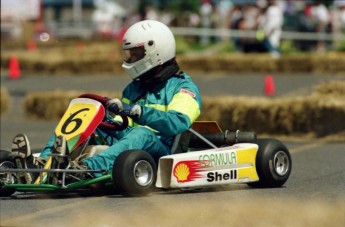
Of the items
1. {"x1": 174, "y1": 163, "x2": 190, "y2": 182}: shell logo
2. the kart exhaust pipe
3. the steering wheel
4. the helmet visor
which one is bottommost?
{"x1": 174, "y1": 163, "x2": 190, "y2": 182}: shell logo

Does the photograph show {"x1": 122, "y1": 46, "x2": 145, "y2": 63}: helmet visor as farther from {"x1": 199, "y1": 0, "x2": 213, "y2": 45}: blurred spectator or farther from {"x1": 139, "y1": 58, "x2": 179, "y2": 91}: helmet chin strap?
{"x1": 199, "y1": 0, "x2": 213, "y2": 45}: blurred spectator

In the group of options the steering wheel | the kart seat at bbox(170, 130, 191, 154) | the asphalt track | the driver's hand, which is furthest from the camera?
the kart seat at bbox(170, 130, 191, 154)

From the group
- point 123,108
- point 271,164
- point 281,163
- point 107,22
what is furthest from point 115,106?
point 107,22

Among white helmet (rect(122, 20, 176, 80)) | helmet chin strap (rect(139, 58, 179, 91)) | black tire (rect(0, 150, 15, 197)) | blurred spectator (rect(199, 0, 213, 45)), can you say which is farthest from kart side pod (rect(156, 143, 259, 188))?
Answer: blurred spectator (rect(199, 0, 213, 45))

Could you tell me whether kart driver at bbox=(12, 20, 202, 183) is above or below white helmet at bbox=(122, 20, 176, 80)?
below

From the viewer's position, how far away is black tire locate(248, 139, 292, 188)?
802cm

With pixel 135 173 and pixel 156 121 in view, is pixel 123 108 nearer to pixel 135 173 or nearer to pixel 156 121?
pixel 156 121

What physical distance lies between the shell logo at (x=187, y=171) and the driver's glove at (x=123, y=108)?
45cm

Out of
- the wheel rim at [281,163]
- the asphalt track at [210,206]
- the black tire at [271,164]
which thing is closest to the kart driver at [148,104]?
the asphalt track at [210,206]

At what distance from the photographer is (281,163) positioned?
8.20 metres

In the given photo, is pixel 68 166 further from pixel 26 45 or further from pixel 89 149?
pixel 26 45

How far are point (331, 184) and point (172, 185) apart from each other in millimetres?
1381

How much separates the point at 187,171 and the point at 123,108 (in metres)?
0.63

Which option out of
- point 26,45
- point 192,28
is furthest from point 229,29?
point 26,45
